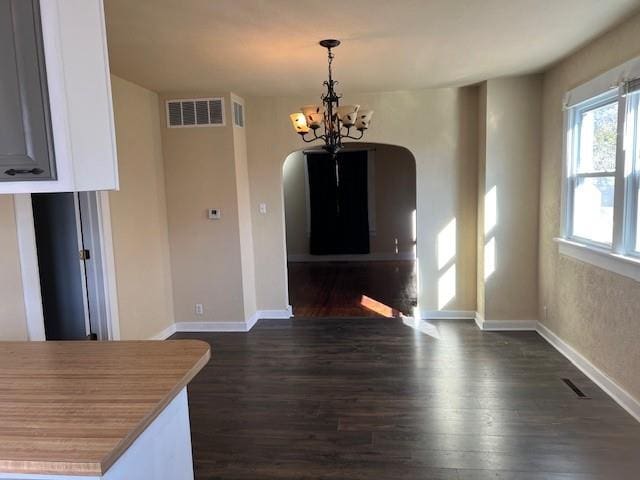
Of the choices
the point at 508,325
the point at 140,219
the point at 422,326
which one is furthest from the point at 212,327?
the point at 508,325

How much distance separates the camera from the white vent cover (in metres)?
4.56

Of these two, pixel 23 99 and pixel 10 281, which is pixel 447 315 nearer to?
pixel 10 281

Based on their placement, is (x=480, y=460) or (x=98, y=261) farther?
(x=98, y=261)

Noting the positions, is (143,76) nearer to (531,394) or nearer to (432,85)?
(432,85)

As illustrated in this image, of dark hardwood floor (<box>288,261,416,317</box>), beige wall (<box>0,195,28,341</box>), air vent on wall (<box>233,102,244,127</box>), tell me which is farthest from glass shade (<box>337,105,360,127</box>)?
dark hardwood floor (<box>288,261,416,317</box>)

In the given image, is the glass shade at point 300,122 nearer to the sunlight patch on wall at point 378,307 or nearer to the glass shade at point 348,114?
the glass shade at point 348,114

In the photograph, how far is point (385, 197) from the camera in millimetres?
8977

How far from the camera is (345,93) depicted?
4.77 m

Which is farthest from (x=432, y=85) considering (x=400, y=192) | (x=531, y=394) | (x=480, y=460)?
(x=400, y=192)

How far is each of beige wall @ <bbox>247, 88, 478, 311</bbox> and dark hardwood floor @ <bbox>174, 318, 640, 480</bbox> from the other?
85cm

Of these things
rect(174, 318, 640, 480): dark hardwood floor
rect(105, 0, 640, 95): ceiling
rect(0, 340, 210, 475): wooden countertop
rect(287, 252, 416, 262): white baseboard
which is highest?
rect(105, 0, 640, 95): ceiling

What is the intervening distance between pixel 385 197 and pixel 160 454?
8.00 m

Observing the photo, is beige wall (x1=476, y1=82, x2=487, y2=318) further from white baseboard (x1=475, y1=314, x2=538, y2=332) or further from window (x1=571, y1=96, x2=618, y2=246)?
window (x1=571, y1=96, x2=618, y2=246)

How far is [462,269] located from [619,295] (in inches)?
78.0
